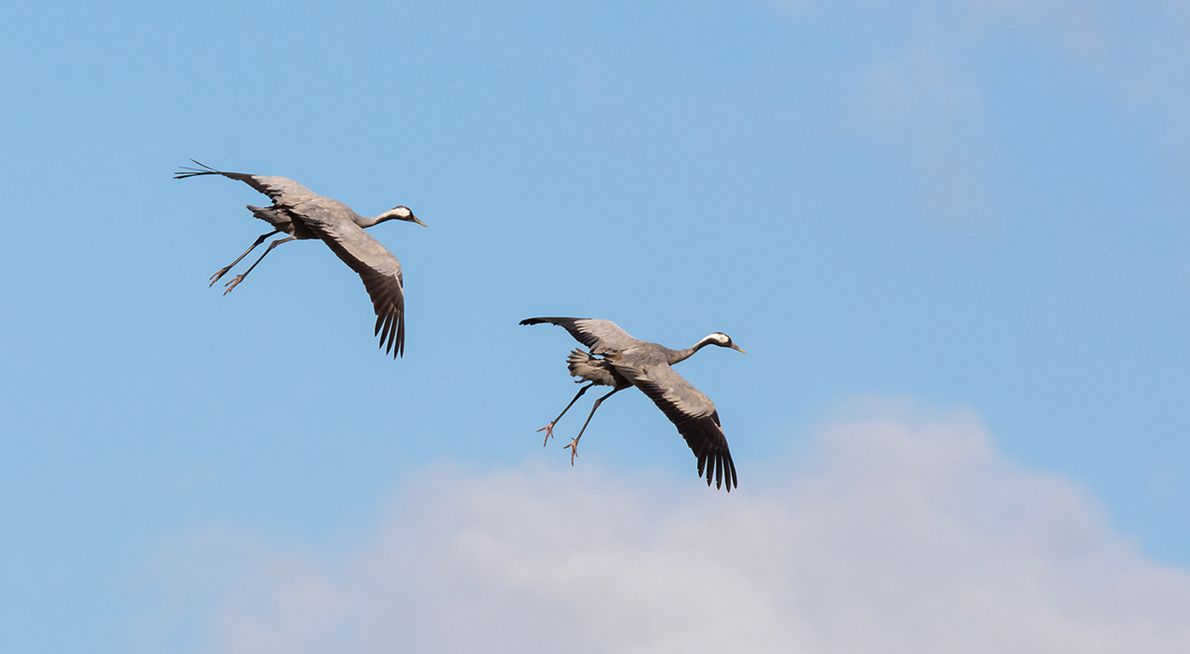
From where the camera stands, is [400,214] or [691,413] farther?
[400,214]

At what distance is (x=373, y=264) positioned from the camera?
144ft

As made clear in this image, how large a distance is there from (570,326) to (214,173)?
703 centimetres

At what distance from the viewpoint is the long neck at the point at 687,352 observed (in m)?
46.4

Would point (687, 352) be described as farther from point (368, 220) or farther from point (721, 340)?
point (368, 220)

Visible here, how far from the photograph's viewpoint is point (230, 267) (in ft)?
153

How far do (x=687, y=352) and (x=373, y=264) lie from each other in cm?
619

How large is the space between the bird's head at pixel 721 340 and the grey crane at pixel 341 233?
5.58 meters

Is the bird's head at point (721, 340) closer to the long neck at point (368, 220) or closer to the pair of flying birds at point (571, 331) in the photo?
the pair of flying birds at point (571, 331)

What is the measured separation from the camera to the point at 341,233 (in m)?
44.8

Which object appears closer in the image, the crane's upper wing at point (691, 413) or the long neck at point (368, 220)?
the crane's upper wing at point (691, 413)

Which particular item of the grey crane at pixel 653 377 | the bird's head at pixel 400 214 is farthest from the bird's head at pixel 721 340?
the bird's head at pixel 400 214

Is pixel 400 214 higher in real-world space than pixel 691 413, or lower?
higher

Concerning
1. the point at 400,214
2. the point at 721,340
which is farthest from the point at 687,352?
the point at 400,214

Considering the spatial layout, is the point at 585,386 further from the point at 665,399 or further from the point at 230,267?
the point at 230,267
